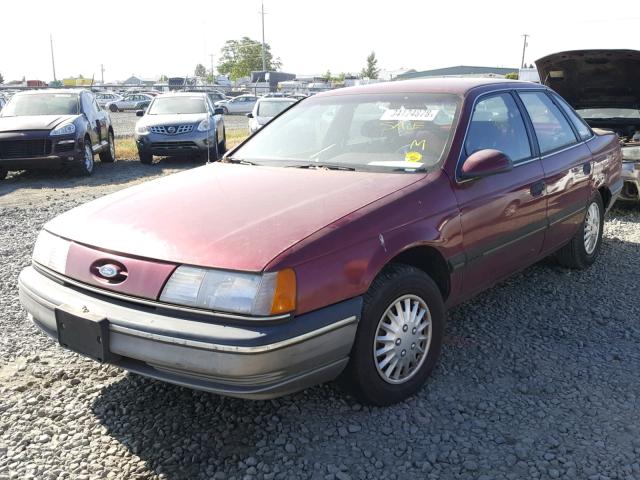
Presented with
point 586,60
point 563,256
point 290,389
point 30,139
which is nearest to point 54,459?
point 290,389

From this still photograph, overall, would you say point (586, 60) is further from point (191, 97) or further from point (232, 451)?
point (191, 97)

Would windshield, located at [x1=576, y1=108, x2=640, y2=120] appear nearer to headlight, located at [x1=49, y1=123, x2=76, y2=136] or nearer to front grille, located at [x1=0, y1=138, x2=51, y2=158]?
headlight, located at [x1=49, y1=123, x2=76, y2=136]

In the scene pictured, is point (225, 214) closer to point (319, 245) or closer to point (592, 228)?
point (319, 245)

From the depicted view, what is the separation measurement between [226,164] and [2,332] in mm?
1844

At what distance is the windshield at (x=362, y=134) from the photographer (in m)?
3.47

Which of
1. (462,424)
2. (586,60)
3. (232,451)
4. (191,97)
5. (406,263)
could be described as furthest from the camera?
(191,97)

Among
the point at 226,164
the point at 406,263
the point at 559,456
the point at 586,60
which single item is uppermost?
the point at 586,60

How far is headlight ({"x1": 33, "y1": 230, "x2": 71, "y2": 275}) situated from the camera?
9.30 ft

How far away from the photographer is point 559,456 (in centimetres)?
258

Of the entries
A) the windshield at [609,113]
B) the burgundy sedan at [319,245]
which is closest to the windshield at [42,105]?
the burgundy sedan at [319,245]

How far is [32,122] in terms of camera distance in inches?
414

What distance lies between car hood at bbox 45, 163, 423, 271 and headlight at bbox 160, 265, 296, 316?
Result: 5 centimetres

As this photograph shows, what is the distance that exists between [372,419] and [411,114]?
1853 millimetres

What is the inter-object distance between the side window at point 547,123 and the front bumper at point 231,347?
2395 millimetres
